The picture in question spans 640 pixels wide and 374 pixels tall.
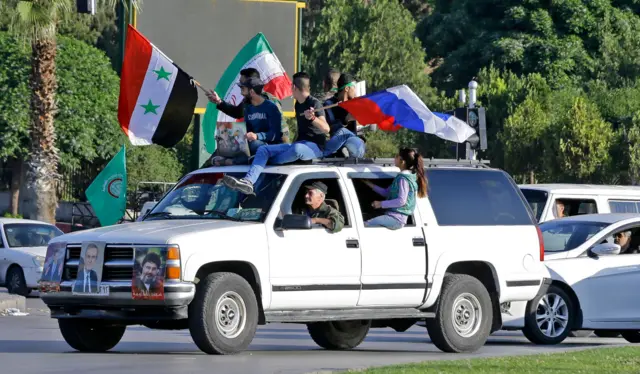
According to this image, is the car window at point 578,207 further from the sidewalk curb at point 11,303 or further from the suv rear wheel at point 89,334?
the suv rear wheel at point 89,334

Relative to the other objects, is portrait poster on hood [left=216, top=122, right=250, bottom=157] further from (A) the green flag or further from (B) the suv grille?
(A) the green flag

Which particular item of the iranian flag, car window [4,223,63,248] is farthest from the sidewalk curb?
car window [4,223,63,248]

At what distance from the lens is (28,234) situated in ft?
92.6

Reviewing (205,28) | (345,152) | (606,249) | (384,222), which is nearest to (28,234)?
(205,28)

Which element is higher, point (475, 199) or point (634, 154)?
point (634, 154)

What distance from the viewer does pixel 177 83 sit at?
16984 millimetres

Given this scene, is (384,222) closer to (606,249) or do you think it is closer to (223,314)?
(223,314)

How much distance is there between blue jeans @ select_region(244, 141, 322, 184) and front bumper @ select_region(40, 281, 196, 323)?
1606 mm

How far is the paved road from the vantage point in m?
12.6

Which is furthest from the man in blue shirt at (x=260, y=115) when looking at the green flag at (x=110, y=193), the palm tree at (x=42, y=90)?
the palm tree at (x=42, y=90)

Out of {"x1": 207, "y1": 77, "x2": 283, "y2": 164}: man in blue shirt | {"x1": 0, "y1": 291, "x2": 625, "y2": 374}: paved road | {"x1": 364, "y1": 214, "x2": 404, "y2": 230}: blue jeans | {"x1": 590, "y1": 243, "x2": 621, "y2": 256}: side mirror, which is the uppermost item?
{"x1": 207, "y1": 77, "x2": 283, "y2": 164}: man in blue shirt

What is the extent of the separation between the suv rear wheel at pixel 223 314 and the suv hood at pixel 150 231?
1.56 feet

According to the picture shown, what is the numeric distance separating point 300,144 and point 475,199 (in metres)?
2.02

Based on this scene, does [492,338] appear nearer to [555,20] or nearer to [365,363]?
[365,363]
